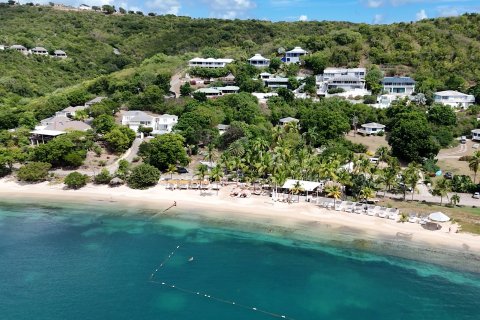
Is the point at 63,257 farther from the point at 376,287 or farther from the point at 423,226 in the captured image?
the point at 423,226

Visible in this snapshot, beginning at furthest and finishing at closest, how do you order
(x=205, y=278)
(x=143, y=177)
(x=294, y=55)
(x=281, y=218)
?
(x=294, y=55), (x=143, y=177), (x=281, y=218), (x=205, y=278)

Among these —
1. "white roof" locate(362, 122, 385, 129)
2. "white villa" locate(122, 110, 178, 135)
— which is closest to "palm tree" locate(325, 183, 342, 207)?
"white roof" locate(362, 122, 385, 129)

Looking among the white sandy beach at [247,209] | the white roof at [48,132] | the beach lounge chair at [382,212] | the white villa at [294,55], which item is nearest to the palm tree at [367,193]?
the beach lounge chair at [382,212]

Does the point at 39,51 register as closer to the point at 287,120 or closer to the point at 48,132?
the point at 48,132

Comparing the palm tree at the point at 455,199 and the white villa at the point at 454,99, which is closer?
the palm tree at the point at 455,199

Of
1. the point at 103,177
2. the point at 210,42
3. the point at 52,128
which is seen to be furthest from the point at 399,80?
the point at 52,128

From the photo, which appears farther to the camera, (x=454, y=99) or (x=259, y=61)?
(x=259, y=61)

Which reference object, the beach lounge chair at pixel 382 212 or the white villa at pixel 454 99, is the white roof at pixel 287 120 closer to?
the white villa at pixel 454 99
